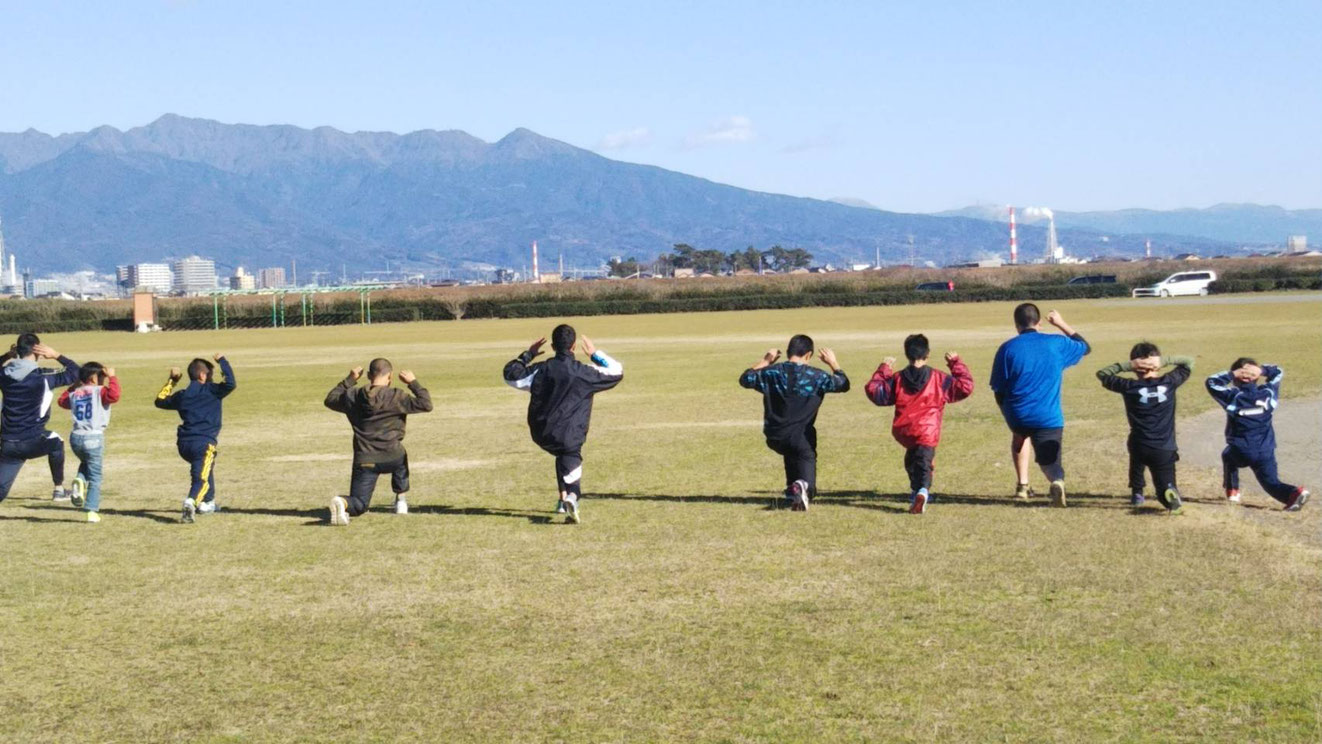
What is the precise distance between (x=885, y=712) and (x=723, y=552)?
3.98 metres

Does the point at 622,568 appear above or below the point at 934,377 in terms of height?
below

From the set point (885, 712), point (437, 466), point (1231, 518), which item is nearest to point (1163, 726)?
point (885, 712)

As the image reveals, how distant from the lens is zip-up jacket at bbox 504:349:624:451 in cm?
1173

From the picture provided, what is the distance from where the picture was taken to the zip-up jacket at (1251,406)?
11875 mm

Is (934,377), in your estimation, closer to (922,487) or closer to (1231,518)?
(922,487)

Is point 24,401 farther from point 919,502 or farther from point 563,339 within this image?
point 919,502

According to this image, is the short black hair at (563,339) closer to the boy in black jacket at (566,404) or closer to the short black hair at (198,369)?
the boy in black jacket at (566,404)

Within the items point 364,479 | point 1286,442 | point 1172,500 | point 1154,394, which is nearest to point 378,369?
point 364,479

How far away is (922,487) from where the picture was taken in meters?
11.9

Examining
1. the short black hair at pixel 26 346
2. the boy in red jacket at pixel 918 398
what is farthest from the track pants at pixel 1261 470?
the short black hair at pixel 26 346

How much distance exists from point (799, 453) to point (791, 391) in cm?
54

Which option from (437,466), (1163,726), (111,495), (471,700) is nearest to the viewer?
(1163,726)

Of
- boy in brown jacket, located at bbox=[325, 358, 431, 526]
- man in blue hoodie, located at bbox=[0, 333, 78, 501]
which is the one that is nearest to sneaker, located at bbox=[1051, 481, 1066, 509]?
boy in brown jacket, located at bbox=[325, 358, 431, 526]

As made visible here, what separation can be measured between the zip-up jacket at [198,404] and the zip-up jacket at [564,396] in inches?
116
